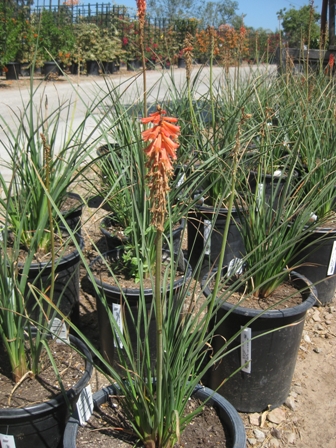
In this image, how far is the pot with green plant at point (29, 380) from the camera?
1564 millimetres

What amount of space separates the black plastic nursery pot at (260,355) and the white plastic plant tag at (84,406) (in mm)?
650

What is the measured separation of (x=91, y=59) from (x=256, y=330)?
523 inches

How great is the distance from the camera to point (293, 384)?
2.31 metres

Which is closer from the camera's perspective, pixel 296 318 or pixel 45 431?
pixel 45 431

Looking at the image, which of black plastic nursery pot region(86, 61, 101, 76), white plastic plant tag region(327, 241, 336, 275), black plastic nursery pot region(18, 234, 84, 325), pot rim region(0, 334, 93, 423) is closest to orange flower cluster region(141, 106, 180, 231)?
pot rim region(0, 334, 93, 423)

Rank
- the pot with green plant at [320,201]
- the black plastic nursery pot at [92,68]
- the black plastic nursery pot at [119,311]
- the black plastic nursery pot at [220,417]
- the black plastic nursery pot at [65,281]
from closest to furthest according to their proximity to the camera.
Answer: the black plastic nursery pot at [220,417] < the black plastic nursery pot at [119,311] < the black plastic nursery pot at [65,281] < the pot with green plant at [320,201] < the black plastic nursery pot at [92,68]

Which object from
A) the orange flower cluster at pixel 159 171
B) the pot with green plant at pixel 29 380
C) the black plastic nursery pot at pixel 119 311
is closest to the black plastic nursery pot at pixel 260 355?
the black plastic nursery pot at pixel 119 311

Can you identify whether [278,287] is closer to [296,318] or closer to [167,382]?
[296,318]

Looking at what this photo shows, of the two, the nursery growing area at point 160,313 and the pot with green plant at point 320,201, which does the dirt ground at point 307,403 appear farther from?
the pot with green plant at point 320,201

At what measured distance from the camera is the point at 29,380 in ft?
5.63

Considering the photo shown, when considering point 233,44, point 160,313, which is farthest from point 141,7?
point 233,44

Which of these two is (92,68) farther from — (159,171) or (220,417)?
(159,171)

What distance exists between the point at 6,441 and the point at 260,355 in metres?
1.02

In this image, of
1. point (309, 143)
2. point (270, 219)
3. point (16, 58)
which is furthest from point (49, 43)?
point (270, 219)
